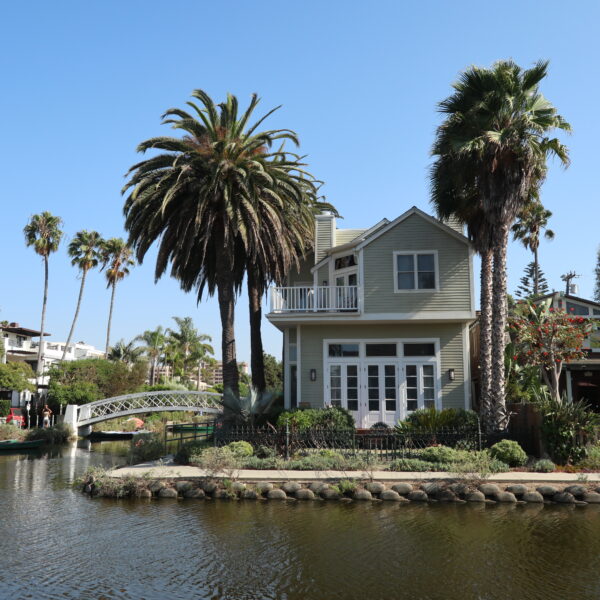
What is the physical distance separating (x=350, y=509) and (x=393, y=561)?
3.92m

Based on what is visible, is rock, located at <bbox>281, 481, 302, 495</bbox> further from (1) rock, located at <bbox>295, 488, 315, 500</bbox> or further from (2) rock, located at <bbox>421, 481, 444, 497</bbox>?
(2) rock, located at <bbox>421, 481, 444, 497</bbox>

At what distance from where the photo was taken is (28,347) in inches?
2618

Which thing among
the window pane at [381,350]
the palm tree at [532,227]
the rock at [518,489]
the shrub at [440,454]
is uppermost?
the palm tree at [532,227]

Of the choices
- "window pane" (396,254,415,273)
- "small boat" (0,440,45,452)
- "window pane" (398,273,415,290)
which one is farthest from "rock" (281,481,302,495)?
"small boat" (0,440,45,452)

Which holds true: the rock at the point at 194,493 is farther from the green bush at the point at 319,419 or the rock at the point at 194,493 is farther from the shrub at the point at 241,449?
the green bush at the point at 319,419

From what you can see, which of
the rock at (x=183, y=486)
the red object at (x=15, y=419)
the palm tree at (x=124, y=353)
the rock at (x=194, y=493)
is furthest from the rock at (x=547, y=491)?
the palm tree at (x=124, y=353)

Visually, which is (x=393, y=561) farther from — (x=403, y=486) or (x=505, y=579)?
(x=403, y=486)

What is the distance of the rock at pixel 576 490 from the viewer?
1341cm

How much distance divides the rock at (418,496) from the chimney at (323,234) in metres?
13.3

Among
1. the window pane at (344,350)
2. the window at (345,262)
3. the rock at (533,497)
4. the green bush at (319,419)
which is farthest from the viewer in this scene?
the window at (345,262)

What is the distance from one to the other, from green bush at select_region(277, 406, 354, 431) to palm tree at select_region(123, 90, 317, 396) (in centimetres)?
286

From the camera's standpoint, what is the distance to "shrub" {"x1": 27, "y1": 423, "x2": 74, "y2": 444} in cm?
3262

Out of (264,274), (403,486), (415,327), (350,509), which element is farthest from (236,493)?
(264,274)

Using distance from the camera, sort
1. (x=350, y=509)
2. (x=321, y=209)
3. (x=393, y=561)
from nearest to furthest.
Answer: (x=393, y=561)
(x=350, y=509)
(x=321, y=209)
